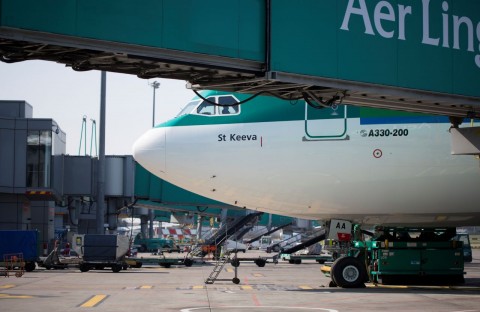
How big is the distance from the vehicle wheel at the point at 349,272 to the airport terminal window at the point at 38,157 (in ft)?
98.2

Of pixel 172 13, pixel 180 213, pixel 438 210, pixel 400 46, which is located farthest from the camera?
pixel 180 213

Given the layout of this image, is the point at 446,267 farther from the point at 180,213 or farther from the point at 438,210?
the point at 180,213

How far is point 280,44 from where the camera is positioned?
42.5 feet

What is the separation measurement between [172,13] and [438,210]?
12605 mm

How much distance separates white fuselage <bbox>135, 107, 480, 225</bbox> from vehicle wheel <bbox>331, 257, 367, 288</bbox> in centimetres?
137

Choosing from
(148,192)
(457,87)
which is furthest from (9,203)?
(457,87)

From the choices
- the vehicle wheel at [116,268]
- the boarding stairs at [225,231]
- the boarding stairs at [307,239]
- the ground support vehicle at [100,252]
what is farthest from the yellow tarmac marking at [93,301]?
the boarding stairs at [225,231]

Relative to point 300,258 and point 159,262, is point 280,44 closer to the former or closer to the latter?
point 159,262

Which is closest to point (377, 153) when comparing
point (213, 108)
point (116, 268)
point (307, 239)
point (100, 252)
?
point (213, 108)

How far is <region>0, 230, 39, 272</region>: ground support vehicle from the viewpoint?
37.6m

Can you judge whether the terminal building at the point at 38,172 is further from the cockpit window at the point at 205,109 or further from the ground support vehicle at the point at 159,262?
the cockpit window at the point at 205,109

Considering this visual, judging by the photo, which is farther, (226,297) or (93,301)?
(226,297)

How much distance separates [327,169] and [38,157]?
3035 centimetres

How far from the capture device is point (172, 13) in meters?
12.2
